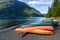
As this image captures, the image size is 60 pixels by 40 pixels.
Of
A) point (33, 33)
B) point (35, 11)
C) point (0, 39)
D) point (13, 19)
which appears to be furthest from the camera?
point (13, 19)

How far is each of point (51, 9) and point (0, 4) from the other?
4.75 feet

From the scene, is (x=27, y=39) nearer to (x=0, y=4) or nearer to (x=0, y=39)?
(x=0, y=39)

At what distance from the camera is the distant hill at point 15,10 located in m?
4.60

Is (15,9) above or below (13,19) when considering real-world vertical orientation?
above

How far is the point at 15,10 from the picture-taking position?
4.72 metres

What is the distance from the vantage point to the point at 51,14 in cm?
489

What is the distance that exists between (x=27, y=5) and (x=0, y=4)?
0.73m

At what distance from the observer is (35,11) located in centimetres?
454

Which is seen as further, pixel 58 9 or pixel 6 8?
pixel 58 9

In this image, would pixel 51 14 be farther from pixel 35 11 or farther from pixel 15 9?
pixel 15 9

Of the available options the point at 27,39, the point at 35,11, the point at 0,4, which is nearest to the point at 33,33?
the point at 27,39

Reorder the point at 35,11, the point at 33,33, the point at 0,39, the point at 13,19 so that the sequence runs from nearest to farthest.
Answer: the point at 0,39
the point at 33,33
the point at 35,11
the point at 13,19

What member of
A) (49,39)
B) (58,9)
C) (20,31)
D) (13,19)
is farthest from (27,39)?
(58,9)

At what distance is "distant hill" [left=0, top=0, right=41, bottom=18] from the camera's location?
4602mm
